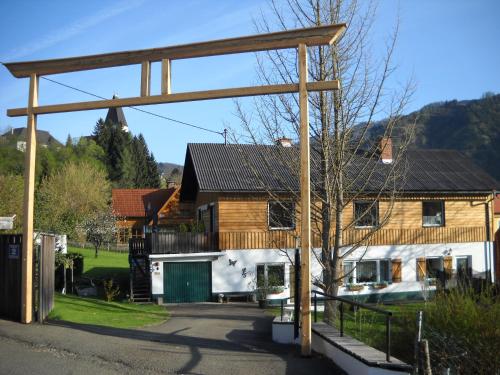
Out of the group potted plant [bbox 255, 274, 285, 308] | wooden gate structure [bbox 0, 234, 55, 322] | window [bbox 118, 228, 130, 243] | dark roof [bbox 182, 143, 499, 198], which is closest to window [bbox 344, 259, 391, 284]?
dark roof [bbox 182, 143, 499, 198]

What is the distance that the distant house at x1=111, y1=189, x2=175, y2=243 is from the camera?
58719 mm

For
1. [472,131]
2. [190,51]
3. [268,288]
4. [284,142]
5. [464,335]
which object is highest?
[472,131]

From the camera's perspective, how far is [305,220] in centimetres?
918

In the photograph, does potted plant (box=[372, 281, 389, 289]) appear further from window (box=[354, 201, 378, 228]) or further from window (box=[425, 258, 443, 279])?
window (box=[354, 201, 378, 228])

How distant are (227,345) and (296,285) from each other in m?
1.75

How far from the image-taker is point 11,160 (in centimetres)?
6644

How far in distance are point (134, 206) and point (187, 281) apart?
35439 millimetres

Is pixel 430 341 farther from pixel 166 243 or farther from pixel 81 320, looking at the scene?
pixel 166 243

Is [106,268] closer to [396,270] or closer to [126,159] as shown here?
[396,270]

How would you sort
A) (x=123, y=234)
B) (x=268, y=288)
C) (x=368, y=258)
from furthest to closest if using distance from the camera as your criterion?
(x=123, y=234)
(x=368, y=258)
(x=268, y=288)

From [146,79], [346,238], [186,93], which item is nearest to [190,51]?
[186,93]

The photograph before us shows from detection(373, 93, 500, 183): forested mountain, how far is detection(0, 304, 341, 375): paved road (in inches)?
2868

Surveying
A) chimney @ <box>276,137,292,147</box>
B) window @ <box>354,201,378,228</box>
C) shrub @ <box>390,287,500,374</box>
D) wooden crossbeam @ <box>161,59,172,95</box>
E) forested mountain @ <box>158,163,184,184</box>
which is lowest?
shrub @ <box>390,287,500,374</box>

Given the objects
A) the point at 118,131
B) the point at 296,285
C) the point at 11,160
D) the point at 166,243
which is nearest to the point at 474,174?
the point at 166,243
